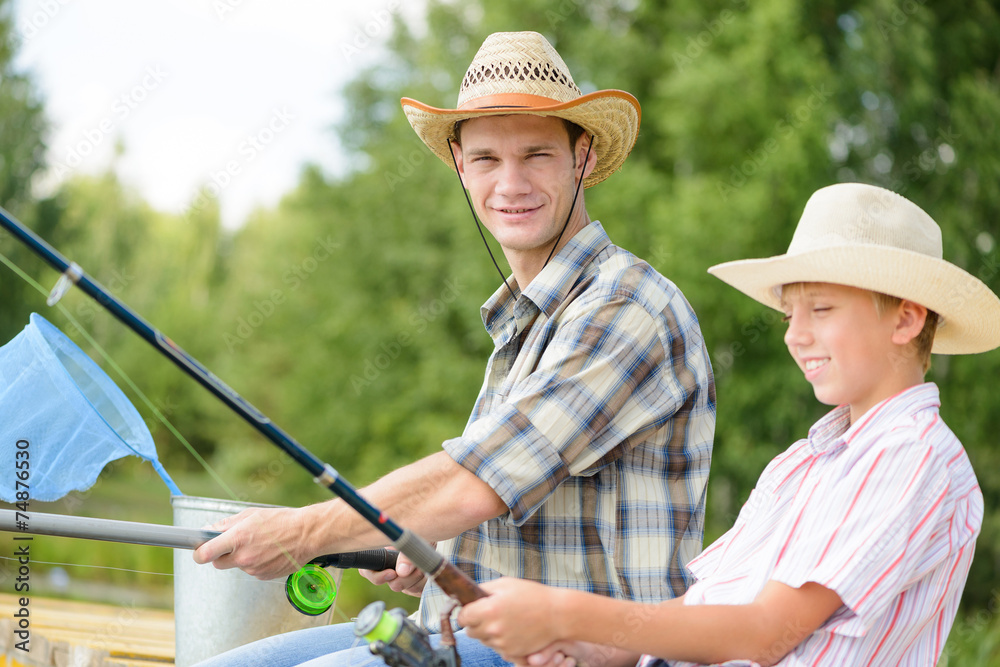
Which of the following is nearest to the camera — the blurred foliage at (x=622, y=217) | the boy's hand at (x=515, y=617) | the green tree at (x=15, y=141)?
the boy's hand at (x=515, y=617)

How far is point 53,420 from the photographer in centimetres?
231

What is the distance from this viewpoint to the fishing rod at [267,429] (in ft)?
4.79

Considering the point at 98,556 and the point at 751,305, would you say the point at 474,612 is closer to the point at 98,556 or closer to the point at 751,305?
the point at 751,305

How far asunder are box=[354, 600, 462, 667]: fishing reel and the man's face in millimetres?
1131

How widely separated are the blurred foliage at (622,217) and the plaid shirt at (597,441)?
237 inches

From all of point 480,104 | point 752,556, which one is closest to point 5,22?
point 480,104

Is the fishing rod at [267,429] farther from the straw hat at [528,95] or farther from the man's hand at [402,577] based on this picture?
the straw hat at [528,95]

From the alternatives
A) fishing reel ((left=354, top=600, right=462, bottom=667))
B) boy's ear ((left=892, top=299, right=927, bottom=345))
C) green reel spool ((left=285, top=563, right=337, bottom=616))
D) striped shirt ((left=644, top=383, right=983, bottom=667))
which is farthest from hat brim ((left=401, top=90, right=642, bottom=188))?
fishing reel ((left=354, top=600, right=462, bottom=667))

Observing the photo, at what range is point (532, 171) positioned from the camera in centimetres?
238

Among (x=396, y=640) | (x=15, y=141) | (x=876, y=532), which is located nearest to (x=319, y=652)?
(x=396, y=640)

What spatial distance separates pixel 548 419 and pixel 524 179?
737 mm

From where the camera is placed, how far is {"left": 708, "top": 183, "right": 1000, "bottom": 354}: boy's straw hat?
1628mm

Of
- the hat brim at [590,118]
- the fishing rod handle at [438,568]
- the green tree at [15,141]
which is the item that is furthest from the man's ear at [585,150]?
the green tree at [15,141]

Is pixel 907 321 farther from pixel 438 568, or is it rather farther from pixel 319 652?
pixel 319 652
